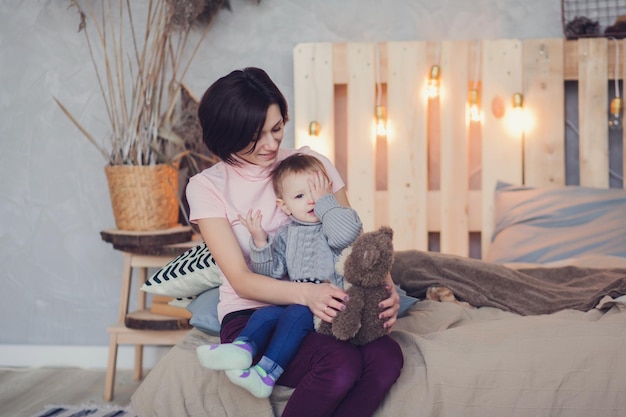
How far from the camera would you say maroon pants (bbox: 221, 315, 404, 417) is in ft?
4.78

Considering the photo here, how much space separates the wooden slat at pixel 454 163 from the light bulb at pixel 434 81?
2.3 inches

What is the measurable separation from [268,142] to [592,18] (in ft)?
5.79

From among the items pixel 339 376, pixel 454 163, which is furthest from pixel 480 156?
pixel 339 376

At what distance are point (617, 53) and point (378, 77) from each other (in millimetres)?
918

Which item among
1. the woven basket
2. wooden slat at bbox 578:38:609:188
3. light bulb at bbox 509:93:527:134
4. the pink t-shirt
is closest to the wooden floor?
the woven basket

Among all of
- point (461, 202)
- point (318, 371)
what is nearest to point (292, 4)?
point (461, 202)

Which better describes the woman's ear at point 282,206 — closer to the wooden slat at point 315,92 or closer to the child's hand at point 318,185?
the child's hand at point 318,185

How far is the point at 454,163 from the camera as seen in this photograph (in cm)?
296

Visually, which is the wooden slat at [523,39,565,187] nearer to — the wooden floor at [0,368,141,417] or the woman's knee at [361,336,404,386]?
the woman's knee at [361,336,404,386]

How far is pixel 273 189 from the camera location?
1.87 metres

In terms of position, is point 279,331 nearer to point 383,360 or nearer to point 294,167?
point 383,360

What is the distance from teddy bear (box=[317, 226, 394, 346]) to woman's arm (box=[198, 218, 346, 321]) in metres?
0.03

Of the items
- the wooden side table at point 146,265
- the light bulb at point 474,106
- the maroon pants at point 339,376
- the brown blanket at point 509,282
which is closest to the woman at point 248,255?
the maroon pants at point 339,376

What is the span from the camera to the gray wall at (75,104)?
303 cm
